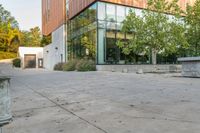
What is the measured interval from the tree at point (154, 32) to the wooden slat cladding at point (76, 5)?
530 centimetres

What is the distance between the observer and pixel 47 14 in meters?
42.1

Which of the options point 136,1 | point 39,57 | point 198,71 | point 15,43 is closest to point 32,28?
point 15,43

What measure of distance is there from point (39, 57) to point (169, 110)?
4443 centimetres

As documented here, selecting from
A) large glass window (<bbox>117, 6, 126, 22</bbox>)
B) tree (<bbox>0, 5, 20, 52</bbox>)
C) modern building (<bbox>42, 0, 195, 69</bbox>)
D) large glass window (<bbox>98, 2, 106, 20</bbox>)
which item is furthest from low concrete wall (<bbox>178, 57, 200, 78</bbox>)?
tree (<bbox>0, 5, 20, 52</bbox>)

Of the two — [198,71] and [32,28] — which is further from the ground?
[32,28]

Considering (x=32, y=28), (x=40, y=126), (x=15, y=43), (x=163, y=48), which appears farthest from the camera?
(x=32, y=28)

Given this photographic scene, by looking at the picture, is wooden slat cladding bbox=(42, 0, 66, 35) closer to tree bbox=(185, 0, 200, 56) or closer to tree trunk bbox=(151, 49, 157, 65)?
tree trunk bbox=(151, 49, 157, 65)

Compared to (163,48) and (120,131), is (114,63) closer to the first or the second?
(163,48)

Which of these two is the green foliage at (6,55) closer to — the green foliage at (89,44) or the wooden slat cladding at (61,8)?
the wooden slat cladding at (61,8)

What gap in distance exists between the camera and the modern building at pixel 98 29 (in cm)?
2284

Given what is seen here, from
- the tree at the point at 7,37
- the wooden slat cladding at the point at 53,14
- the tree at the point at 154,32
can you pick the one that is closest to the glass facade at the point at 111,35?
the tree at the point at 154,32

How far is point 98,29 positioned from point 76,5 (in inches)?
259

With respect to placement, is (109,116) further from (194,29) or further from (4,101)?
(194,29)

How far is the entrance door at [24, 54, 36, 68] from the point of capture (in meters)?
45.8
